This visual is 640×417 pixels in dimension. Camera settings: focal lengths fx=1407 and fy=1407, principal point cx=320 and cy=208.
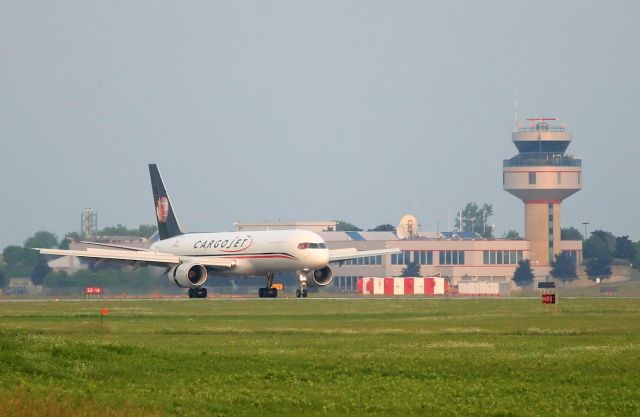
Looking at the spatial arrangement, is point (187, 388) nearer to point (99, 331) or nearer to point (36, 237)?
point (99, 331)

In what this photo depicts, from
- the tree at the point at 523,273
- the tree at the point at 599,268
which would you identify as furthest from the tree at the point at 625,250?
the tree at the point at 523,273

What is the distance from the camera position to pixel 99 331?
1859 inches

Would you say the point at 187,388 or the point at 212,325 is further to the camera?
the point at 212,325

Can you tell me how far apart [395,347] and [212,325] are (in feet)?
47.6

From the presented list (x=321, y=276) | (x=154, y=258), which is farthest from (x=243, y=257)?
(x=154, y=258)

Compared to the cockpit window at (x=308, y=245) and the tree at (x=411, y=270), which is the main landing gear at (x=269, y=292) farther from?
the tree at (x=411, y=270)

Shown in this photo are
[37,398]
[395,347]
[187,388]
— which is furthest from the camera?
[395,347]

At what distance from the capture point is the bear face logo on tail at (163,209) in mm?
101250

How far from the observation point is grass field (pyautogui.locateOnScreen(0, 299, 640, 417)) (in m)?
25.1

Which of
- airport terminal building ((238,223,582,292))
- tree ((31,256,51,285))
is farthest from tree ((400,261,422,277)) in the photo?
tree ((31,256,51,285))

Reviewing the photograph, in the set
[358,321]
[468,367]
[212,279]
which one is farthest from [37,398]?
[212,279]

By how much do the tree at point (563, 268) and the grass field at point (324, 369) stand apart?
428 feet

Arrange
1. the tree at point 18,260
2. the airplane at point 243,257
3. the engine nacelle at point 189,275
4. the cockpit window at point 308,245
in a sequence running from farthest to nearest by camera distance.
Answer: the tree at point 18,260, the engine nacelle at point 189,275, the airplane at point 243,257, the cockpit window at point 308,245

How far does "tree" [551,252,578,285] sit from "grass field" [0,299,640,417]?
130m
